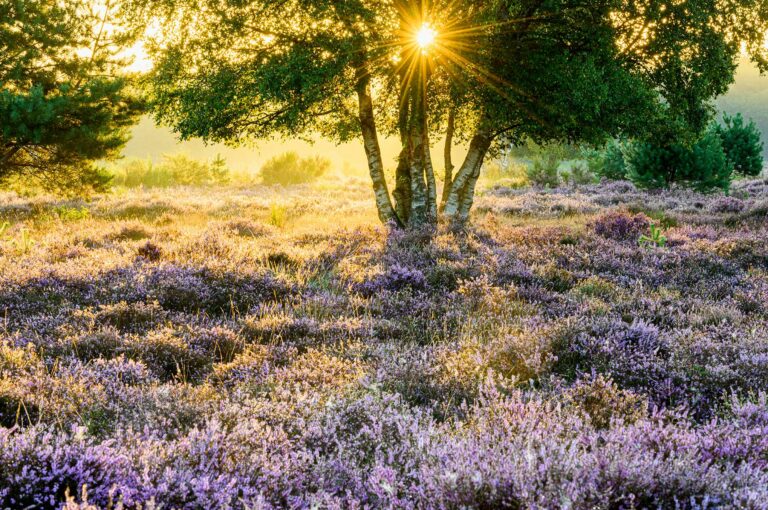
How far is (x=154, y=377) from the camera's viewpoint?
4.18 m

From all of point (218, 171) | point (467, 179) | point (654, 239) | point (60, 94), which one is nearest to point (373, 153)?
point (467, 179)

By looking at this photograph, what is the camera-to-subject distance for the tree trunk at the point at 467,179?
1448 cm

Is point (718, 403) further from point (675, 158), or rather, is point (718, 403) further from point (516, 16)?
point (675, 158)

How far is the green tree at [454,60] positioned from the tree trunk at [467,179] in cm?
127

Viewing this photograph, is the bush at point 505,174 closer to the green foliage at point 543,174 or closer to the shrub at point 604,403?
the green foliage at point 543,174

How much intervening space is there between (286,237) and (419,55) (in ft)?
17.2

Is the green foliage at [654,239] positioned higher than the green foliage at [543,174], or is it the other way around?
the green foliage at [543,174]

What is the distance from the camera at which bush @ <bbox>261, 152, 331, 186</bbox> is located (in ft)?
140

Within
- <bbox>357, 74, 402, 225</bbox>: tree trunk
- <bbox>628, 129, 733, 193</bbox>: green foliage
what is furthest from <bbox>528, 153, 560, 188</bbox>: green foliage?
<bbox>357, 74, 402, 225</bbox>: tree trunk

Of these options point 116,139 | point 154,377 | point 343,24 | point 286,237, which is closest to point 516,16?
point 343,24

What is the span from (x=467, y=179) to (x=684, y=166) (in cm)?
1449

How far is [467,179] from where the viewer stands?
15.1 meters

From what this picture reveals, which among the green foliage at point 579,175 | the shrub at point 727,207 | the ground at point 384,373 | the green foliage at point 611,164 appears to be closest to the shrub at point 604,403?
the ground at point 384,373

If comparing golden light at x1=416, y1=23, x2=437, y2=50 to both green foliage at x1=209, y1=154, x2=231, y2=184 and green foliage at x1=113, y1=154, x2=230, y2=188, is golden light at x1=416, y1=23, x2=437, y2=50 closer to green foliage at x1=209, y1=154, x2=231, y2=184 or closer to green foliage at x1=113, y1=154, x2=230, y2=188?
green foliage at x1=113, y1=154, x2=230, y2=188
